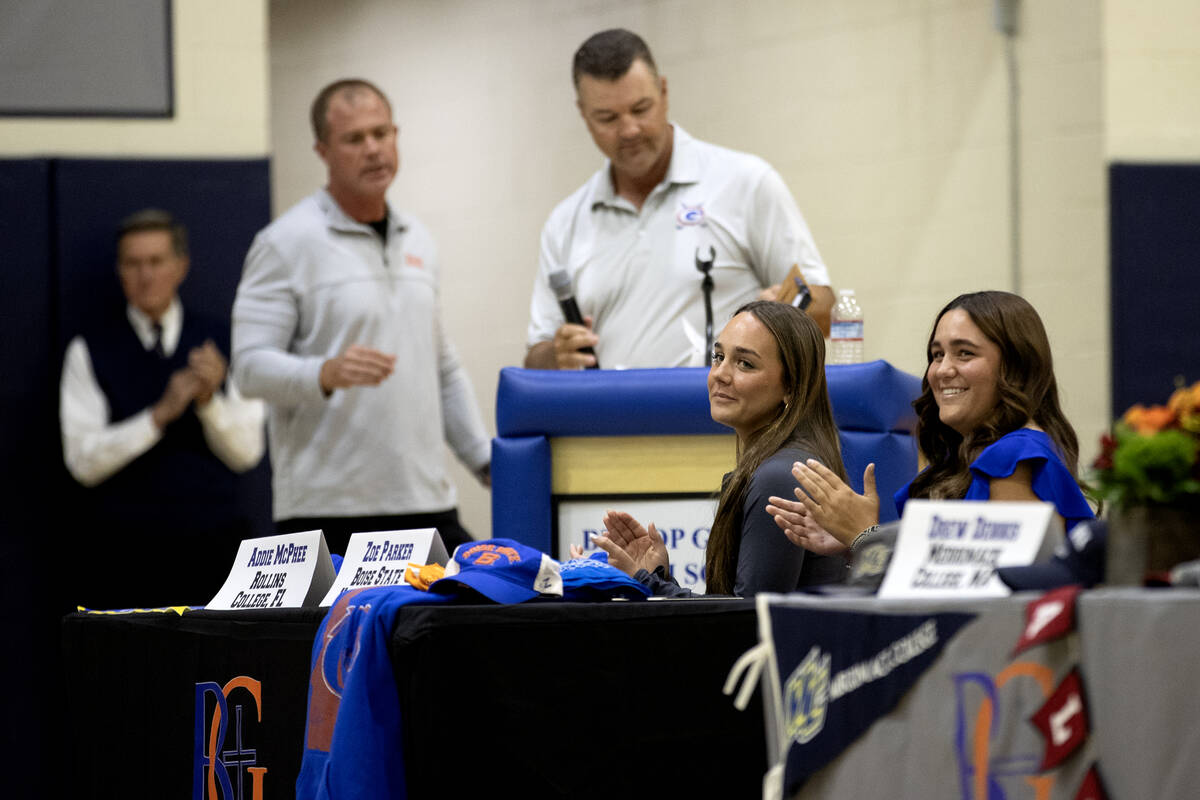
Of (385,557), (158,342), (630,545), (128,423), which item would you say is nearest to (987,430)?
(630,545)

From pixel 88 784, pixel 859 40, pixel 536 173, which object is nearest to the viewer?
pixel 88 784

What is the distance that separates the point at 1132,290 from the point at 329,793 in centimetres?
430

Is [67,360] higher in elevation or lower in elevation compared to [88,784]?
higher

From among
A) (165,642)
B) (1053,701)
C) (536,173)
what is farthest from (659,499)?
(536,173)

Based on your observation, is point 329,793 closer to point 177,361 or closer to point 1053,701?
point 1053,701

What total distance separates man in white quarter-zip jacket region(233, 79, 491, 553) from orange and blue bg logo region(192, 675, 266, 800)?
2.30 metres

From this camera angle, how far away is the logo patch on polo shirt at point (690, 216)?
165 inches

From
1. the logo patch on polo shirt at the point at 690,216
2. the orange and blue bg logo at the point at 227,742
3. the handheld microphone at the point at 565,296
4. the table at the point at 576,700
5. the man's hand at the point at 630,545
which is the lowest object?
the orange and blue bg logo at the point at 227,742

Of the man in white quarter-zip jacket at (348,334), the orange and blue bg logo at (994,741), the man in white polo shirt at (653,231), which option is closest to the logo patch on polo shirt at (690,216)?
the man in white polo shirt at (653,231)

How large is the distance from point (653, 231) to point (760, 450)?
1602mm

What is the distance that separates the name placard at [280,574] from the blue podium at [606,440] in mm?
933

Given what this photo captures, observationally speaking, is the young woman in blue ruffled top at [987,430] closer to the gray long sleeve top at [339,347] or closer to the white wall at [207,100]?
the gray long sleeve top at [339,347]

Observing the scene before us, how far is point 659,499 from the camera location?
11.8 ft

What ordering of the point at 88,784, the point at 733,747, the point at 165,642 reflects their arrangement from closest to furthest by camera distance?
the point at 733,747, the point at 165,642, the point at 88,784
